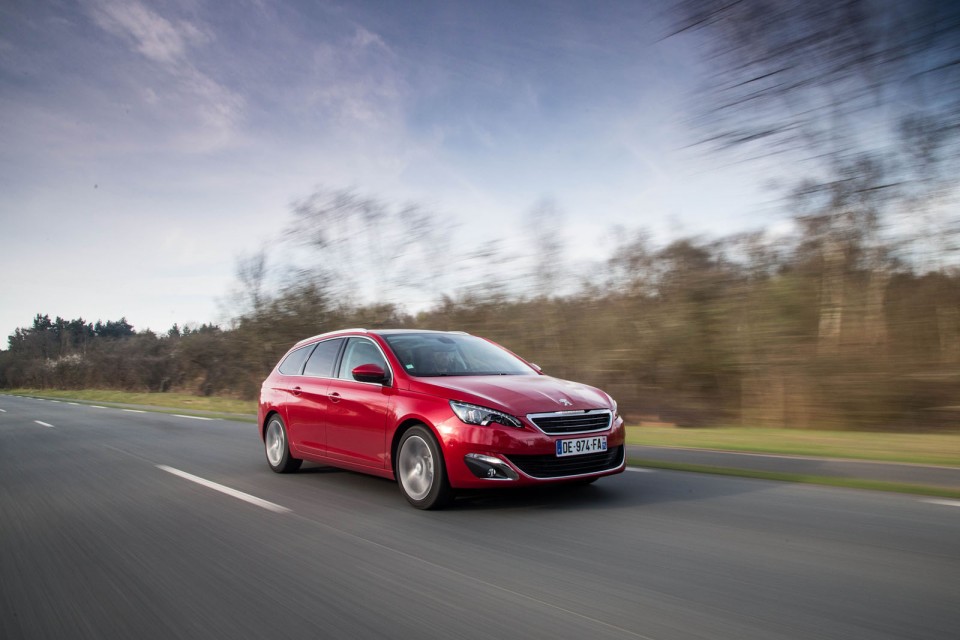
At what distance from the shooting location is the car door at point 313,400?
746cm

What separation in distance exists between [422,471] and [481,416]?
77cm

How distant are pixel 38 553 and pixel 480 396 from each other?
3.23m

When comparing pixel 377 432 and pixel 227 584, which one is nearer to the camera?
pixel 227 584

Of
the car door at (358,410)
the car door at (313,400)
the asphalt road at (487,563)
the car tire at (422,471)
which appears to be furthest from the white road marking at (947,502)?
the car door at (313,400)

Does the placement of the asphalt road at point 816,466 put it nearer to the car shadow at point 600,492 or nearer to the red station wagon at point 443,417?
the car shadow at point 600,492

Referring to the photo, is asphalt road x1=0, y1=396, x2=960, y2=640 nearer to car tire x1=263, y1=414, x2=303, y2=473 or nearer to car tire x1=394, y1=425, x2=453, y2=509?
car tire x1=394, y1=425, x2=453, y2=509

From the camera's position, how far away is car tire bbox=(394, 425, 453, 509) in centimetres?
575

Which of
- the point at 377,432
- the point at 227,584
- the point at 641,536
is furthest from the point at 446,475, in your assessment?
the point at 227,584

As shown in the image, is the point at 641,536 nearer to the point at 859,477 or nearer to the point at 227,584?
the point at 227,584

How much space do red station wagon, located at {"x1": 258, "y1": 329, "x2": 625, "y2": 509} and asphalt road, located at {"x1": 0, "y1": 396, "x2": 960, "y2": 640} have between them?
0.34 meters

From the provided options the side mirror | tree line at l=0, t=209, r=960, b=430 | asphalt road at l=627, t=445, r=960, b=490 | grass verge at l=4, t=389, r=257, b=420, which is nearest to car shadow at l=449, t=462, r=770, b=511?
asphalt road at l=627, t=445, r=960, b=490

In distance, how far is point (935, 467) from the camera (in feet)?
25.0

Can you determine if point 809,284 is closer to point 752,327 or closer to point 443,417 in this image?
point 752,327

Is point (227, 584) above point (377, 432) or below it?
below
